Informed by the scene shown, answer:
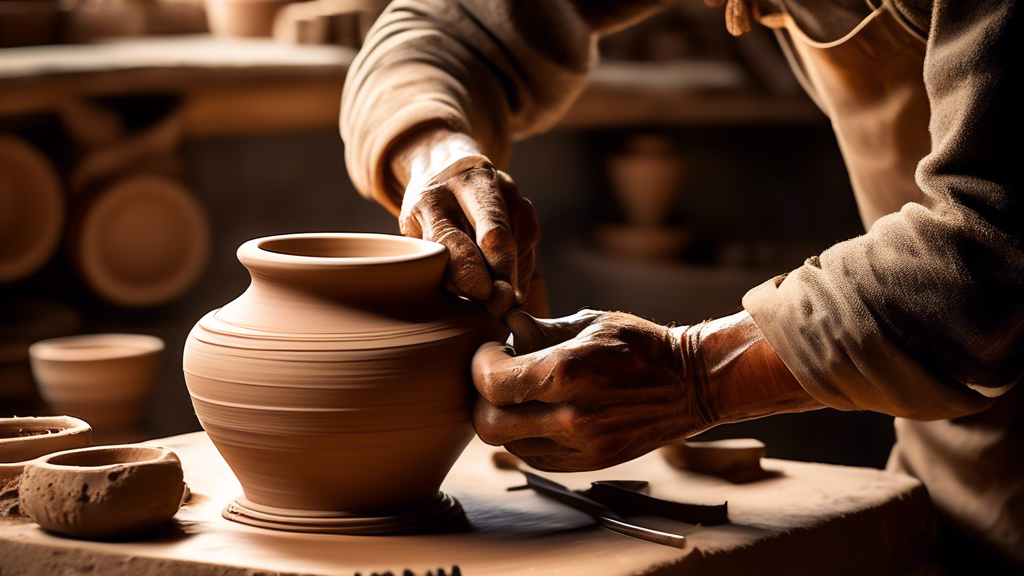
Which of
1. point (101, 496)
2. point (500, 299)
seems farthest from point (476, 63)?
point (101, 496)

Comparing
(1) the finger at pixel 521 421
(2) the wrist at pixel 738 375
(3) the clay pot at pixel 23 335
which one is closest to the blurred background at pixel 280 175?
(3) the clay pot at pixel 23 335

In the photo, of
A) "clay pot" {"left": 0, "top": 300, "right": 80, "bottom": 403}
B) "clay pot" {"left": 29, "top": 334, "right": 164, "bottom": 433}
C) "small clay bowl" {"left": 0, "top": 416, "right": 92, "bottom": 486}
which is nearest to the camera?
"small clay bowl" {"left": 0, "top": 416, "right": 92, "bottom": 486}

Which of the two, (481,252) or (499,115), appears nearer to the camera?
(481,252)

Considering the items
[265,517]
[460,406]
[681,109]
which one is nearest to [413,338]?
[460,406]

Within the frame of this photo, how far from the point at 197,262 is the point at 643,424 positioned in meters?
3.37

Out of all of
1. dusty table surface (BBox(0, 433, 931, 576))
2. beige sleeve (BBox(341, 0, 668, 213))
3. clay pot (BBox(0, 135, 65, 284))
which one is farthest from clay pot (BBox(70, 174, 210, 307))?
dusty table surface (BBox(0, 433, 931, 576))

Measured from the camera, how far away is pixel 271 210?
514 centimetres

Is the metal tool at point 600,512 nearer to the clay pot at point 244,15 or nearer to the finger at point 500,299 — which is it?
the finger at point 500,299

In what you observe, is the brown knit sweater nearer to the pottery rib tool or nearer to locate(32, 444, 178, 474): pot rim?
the pottery rib tool

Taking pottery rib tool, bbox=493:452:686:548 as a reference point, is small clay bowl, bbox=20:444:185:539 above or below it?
above

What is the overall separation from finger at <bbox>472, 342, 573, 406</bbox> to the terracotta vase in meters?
0.07

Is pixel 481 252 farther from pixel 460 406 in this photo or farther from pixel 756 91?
pixel 756 91

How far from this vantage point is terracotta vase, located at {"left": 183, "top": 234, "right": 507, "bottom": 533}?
5.04ft

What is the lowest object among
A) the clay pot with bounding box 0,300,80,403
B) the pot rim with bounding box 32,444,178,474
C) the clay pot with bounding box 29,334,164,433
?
the clay pot with bounding box 0,300,80,403
